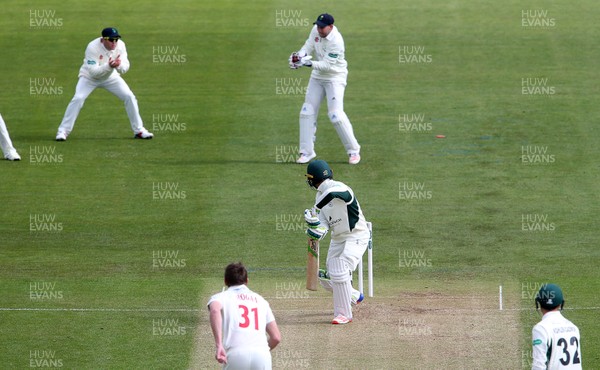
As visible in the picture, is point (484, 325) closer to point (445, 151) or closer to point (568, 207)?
point (568, 207)

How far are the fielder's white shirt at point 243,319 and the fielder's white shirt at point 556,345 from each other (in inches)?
97.1

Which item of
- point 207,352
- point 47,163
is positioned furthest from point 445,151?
point 207,352

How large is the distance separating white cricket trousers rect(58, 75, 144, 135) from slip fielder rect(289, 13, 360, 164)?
3704mm

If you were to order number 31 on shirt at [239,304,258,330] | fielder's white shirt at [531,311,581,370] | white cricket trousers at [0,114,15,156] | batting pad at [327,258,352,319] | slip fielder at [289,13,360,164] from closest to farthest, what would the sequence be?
fielder's white shirt at [531,311,581,370] < number 31 on shirt at [239,304,258,330] < batting pad at [327,258,352,319] < slip fielder at [289,13,360,164] < white cricket trousers at [0,114,15,156]

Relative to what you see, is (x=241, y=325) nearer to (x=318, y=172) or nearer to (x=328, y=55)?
(x=318, y=172)

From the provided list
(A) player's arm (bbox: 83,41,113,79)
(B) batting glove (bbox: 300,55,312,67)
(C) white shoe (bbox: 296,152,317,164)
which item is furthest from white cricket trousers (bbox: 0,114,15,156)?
(B) batting glove (bbox: 300,55,312,67)

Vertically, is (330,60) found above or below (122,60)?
below

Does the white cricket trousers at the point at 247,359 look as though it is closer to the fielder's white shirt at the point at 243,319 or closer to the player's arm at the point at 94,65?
the fielder's white shirt at the point at 243,319

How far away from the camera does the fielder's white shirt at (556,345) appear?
429 inches

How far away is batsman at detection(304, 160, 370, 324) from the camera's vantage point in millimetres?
14820

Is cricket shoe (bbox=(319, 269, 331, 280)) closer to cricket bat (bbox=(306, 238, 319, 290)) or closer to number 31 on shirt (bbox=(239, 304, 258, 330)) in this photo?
cricket bat (bbox=(306, 238, 319, 290))

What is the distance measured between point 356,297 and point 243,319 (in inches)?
169

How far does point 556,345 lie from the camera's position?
11.0 metres

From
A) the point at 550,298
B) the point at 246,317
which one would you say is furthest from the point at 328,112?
the point at 550,298
